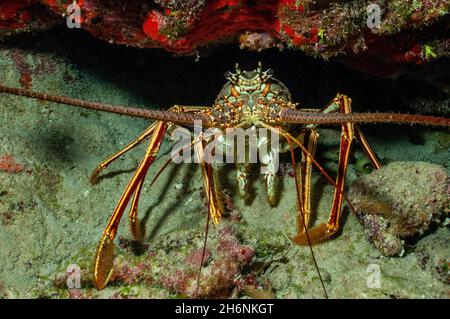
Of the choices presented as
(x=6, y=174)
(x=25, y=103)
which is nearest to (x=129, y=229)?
(x=6, y=174)

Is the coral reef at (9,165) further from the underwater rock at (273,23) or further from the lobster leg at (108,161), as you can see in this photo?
the underwater rock at (273,23)

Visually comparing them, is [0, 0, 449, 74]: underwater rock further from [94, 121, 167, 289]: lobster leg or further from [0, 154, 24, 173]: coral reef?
[0, 154, 24, 173]: coral reef

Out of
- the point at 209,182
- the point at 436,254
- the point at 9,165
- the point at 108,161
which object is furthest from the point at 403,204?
the point at 9,165

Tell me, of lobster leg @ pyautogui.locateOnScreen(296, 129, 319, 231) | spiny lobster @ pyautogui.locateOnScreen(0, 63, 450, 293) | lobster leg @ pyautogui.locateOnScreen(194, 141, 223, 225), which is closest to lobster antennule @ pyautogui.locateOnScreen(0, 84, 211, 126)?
spiny lobster @ pyautogui.locateOnScreen(0, 63, 450, 293)

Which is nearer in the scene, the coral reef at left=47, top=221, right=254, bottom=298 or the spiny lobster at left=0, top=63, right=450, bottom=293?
the coral reef at left=47, top=221, right=254, bottom=298

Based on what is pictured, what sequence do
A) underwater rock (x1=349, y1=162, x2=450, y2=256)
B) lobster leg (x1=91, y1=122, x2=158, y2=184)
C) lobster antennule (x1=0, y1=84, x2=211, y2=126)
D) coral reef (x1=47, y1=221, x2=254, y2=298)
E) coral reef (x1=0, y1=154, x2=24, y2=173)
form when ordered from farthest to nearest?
1. lobster leg (x1=91, y1=122, x2=158, y2=184)
2. coral reef (x1=0, y1=154, x2=24, y2=173)
3. underwater rock (x1=349, y1=162, x2=450, y2=256)
4. coral reef (x1=47, y1=221, x2=254, y2=298)
5. lobster antennule (x1=0, y1=84, x2=211, y2=126)

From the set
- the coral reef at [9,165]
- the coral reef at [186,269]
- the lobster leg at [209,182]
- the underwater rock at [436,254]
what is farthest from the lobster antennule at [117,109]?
the underwater rock at [436,254]

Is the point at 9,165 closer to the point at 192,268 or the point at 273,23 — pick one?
the point at 192,268
